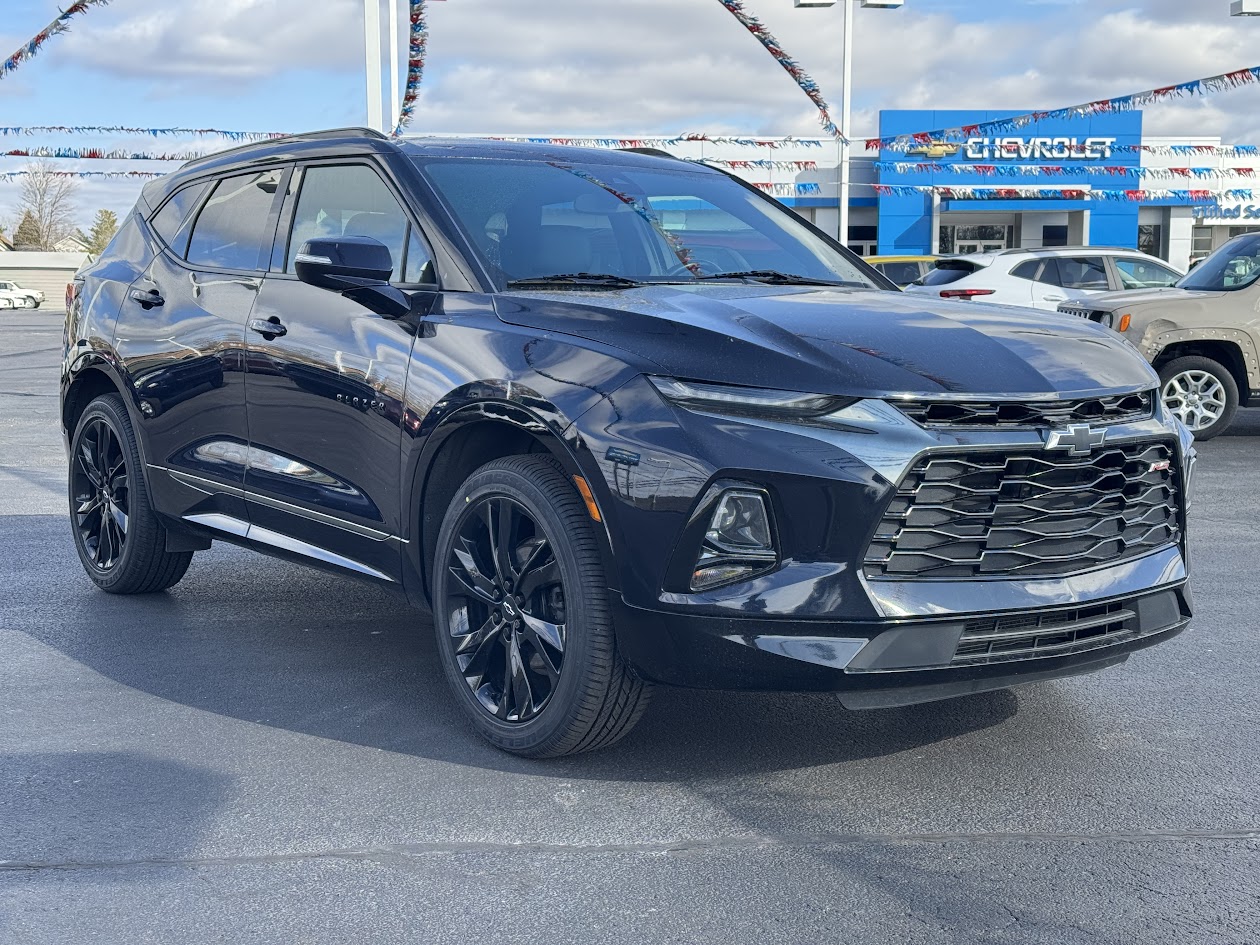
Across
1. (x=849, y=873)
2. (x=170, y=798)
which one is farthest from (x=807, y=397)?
(x=170, y=798)

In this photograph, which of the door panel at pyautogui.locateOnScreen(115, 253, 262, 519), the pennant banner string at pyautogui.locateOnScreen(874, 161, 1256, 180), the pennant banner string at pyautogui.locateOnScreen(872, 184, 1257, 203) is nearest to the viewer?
the door panel at pyautogui.locateOnScreen(115, 253, 262, 519)

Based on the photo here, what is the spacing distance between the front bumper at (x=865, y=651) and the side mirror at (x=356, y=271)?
1374mm

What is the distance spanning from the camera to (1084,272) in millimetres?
16156

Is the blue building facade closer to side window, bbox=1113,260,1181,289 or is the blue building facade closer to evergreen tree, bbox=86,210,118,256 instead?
side window, bbox=1113,260,1181,289

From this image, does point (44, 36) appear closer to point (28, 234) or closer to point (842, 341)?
point (842, 341)

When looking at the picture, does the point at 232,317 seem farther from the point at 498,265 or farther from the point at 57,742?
Answer: the point at 57,742

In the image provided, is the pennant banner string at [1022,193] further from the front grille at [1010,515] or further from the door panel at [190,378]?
the front grille at [1010,515]

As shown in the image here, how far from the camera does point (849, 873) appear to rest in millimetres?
3324

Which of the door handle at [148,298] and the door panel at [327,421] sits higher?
the door handle at [148,298]

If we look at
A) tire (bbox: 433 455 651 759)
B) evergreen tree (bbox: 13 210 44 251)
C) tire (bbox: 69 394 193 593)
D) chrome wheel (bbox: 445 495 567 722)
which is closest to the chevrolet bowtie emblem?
tire (bbox: 433 455 651 759)

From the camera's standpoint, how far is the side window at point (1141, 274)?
1627 centimetres

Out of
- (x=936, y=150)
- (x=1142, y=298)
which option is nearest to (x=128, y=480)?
(x=1142, y=298)

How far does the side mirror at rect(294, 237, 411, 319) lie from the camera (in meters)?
4.39

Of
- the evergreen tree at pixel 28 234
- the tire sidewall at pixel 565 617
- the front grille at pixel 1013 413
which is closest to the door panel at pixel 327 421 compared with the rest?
the tire sidewall at pixel 565 617
